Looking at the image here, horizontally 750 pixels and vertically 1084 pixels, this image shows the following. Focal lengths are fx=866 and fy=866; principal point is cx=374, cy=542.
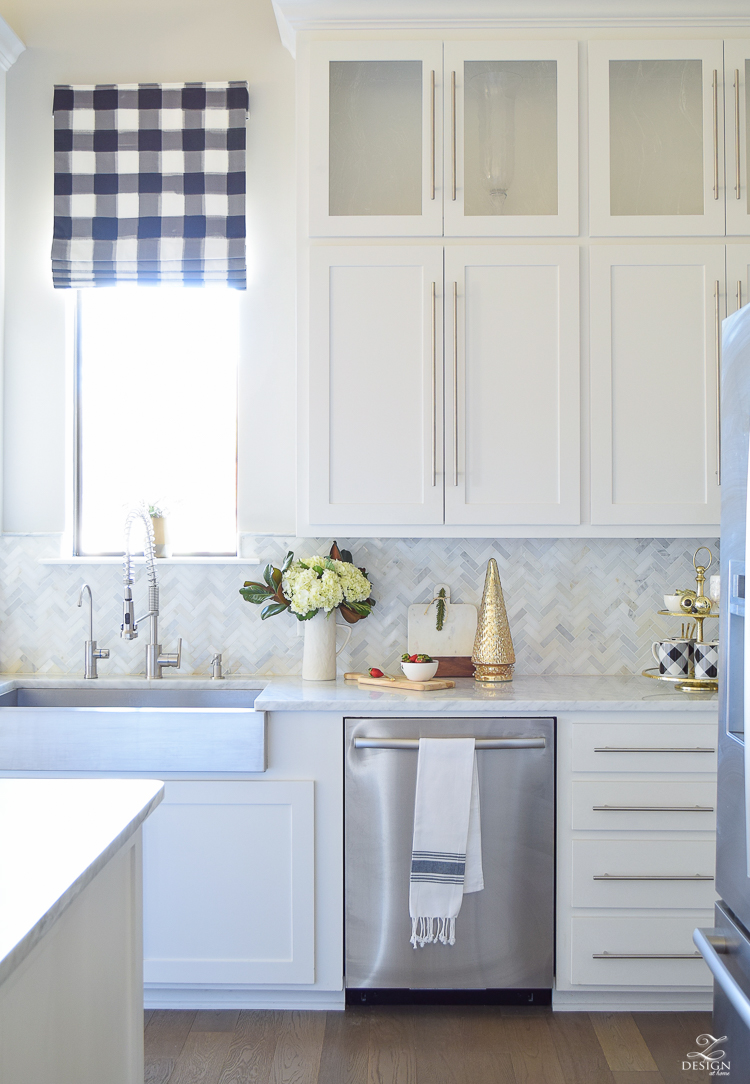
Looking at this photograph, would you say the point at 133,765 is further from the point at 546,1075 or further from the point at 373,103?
the point at 373,103

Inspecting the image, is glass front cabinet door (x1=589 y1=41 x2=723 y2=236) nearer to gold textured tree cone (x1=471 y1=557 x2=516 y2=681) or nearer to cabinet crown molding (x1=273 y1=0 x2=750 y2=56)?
cabinet crown molding (x1=273 y1=0 x2=750 y2=56)

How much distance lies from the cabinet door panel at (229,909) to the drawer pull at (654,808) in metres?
0.81

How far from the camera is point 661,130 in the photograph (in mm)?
2541

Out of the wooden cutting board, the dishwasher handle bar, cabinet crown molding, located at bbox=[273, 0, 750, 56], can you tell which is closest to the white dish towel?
the dishwasher handle bar

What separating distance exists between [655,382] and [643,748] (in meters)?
1.05

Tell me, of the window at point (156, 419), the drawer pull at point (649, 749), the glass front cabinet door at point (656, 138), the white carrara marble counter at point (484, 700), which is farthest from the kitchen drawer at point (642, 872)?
the glass front cabinet door at point (656, 138)

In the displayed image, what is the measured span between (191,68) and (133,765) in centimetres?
229

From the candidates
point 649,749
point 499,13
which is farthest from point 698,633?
point 499,13

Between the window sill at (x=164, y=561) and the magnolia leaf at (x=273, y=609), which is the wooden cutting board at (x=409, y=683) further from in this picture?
the window sill at (x=164, y=561)

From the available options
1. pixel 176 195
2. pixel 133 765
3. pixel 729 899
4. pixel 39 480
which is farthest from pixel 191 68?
pixel 729 899

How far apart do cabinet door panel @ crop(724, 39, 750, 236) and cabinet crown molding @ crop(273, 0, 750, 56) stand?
102 mm

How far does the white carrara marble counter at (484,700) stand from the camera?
234cm

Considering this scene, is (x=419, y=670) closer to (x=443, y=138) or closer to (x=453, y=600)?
(x=453, y=600)

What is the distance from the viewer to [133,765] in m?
2.36
